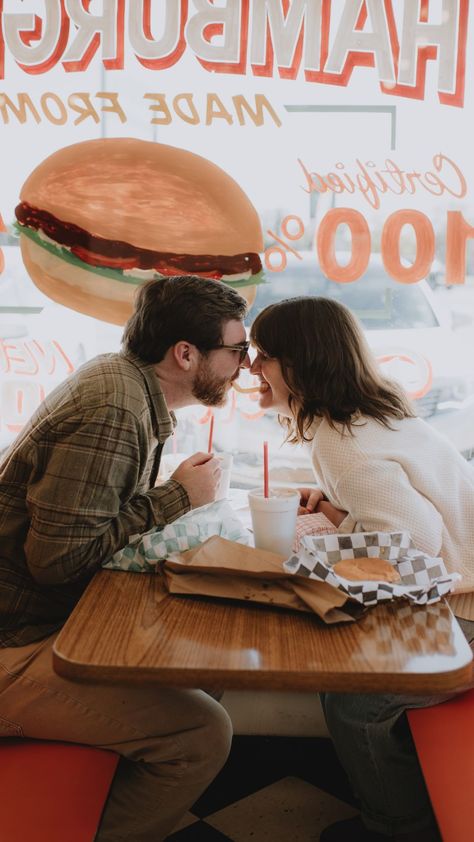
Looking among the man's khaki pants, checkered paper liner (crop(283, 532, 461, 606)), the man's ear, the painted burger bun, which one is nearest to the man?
the man's khaki pants

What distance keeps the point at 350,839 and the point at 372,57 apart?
7.35ft

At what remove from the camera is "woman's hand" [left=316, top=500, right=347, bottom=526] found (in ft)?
6.79

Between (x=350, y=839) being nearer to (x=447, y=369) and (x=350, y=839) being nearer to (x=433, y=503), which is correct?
(x=433, y=503)

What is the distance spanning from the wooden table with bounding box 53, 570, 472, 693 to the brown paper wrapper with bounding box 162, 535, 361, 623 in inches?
0.8

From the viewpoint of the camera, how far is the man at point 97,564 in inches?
61.1

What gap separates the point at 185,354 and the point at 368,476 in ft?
1.89

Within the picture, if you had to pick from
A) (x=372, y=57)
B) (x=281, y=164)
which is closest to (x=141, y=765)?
(x=281, y=164)

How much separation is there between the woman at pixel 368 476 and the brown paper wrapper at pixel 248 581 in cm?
32

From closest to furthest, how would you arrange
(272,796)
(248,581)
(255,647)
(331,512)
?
(255,647), (248,581), (331,512), (272,796)

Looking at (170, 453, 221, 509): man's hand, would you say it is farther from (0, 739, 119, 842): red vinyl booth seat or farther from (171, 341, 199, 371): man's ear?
(0, 739, 119, 842): red vinyl booth seat

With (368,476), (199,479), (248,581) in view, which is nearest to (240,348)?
(199,479)

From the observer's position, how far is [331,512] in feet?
6.93

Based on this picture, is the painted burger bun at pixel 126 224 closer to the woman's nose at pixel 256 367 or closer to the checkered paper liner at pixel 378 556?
the woman's nose at pixel 256 367

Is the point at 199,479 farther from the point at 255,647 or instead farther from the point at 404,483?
the point at 255,647
